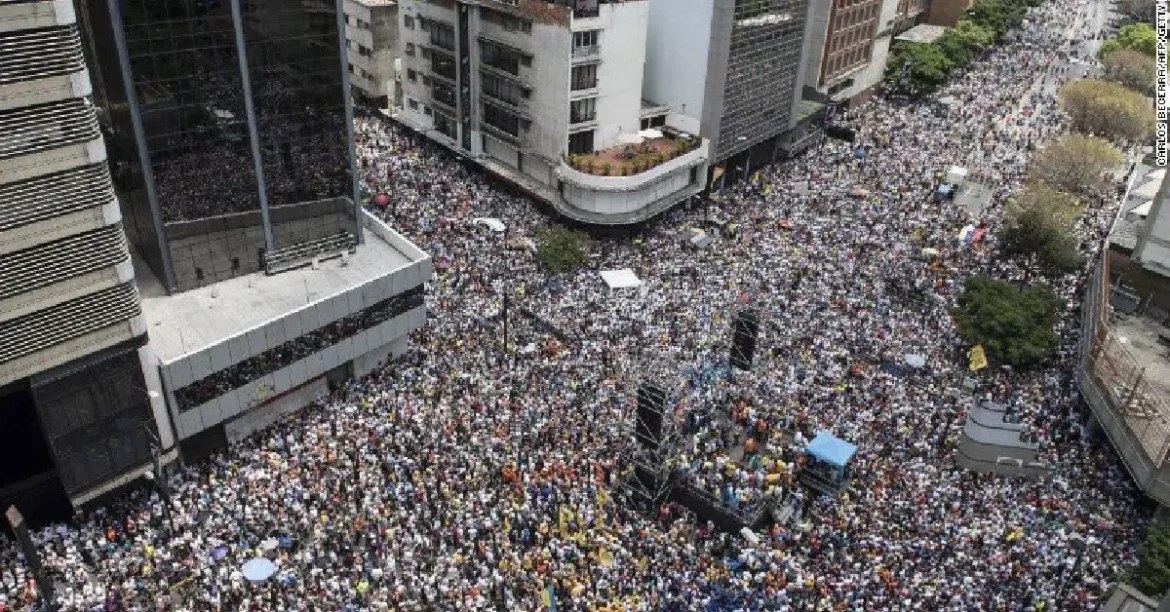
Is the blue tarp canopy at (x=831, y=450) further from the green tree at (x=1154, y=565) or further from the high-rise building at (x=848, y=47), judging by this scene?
the high-rise building at (x=848, y=47)

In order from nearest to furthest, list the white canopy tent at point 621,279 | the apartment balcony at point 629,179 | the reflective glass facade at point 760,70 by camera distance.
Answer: the white canopy tent at point 621,279 → the apartment balcony at point 629,179 → the reflective glass facade at point 760,70

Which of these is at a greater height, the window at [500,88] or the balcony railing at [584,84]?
the balcony railing at [584,84]

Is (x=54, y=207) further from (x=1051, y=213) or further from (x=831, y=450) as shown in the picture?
(x=1051, y=213)

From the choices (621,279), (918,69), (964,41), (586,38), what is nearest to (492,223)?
(621,279)

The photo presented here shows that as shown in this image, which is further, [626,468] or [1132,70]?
[1132,70]

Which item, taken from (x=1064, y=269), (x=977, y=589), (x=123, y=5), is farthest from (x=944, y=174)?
(x=123, y=5)

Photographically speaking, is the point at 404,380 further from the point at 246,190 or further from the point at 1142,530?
the point at 1142,530

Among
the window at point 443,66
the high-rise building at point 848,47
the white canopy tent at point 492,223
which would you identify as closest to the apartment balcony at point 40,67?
the white canopy tent at point 492,223
